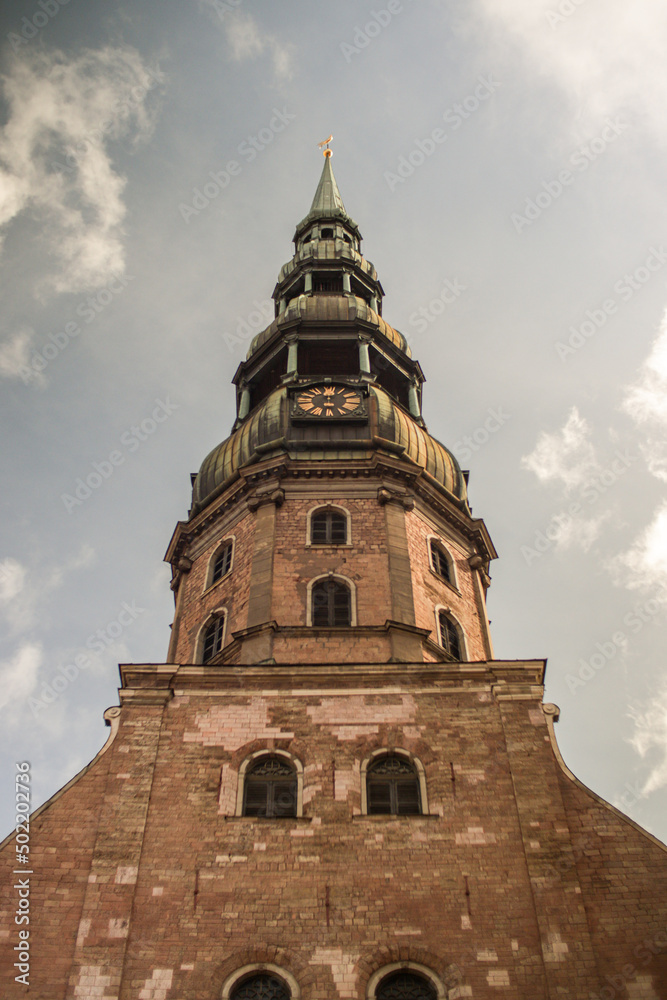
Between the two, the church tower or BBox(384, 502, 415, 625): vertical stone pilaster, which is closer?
the church tower

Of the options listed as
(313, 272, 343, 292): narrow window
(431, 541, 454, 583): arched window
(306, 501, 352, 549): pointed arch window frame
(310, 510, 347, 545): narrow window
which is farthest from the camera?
(313, 272, 343, 292): narrow window

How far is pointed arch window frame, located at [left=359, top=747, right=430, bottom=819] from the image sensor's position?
Answer: 1892 centimetres

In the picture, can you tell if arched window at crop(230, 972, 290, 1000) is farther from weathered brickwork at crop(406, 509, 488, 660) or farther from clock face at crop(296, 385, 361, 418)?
clock face at crop(296, 385, 361, 418)

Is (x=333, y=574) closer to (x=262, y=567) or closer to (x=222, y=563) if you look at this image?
(x=262, y=567)

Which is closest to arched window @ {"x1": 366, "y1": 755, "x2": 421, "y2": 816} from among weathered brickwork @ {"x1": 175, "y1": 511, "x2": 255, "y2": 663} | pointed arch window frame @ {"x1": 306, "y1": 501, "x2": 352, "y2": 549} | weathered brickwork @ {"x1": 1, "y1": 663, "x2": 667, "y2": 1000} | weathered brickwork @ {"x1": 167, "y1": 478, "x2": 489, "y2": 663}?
weathered brickwork @ {"x1": 1, "y1": 663, "x2": 667, "y2": 1000}

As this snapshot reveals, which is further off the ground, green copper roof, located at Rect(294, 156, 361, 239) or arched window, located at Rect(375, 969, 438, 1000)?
green copper roof, located at Rect(294, 156, 361, 239)

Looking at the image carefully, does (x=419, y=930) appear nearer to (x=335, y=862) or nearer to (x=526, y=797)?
(x=335, y=862)

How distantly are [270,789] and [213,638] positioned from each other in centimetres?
587

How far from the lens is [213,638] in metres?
24.7

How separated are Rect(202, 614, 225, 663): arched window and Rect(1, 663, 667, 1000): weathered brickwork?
9.91ft

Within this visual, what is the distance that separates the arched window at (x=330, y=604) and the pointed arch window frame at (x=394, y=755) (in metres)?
4.06

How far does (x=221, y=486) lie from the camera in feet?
92.7

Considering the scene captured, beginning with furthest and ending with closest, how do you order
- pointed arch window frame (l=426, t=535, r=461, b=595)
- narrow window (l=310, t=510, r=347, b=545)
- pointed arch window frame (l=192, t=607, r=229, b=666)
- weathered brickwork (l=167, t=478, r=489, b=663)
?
1. pointed arch window frame (l=426, t=535, r=461, b=595)
2. narrow window (l=310, t=510, r=347, b=545)
3. pointed arch window frame (l=192, t=607, r=229, b=666)
4. weathered brickwork (l=167, t=478, r=489, b=663)

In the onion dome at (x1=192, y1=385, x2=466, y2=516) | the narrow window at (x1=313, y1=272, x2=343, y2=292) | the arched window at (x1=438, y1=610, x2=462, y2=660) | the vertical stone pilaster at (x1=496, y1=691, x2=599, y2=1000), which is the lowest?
the vertical stone pilaster at (x1=496, y1=691, x2=599, y2=1000)
